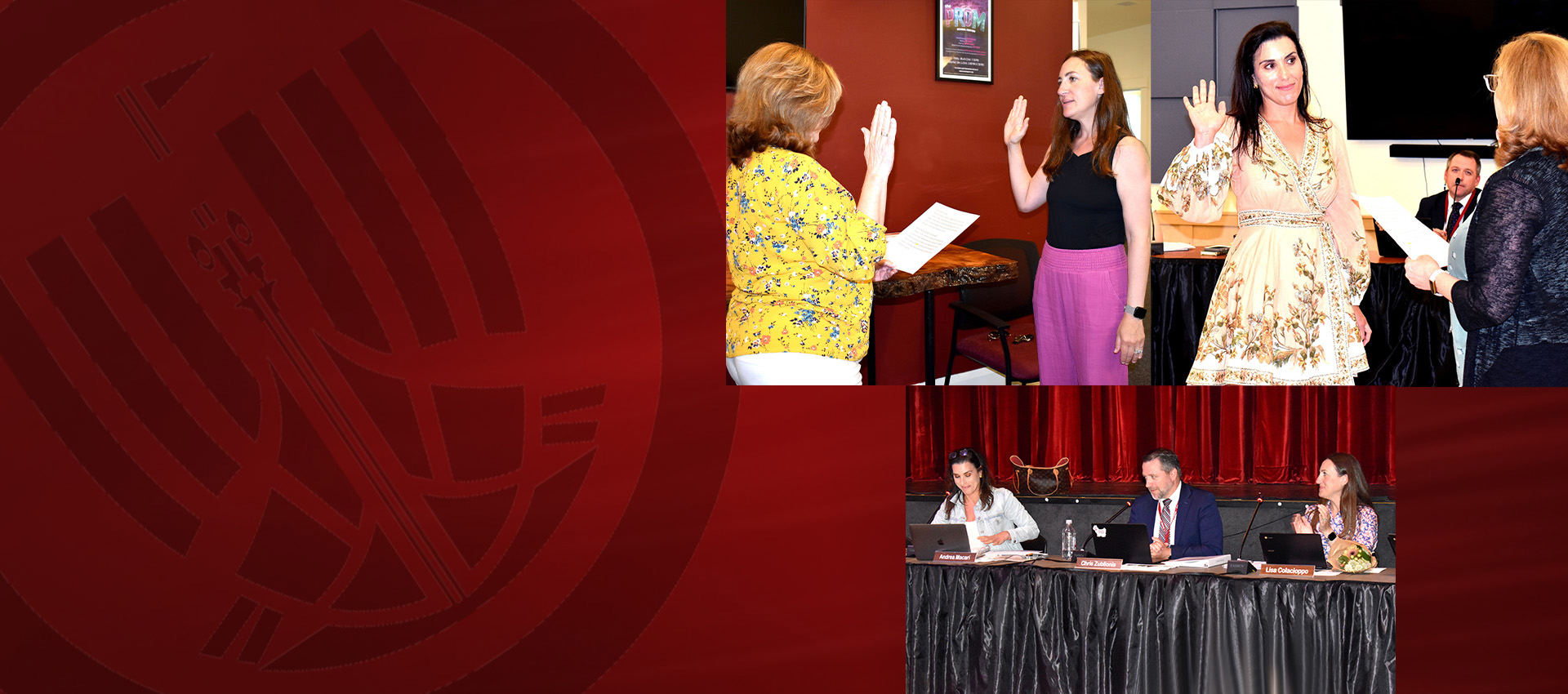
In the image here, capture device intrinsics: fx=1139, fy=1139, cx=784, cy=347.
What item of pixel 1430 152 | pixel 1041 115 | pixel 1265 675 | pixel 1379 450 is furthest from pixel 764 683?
pixel 1430 152

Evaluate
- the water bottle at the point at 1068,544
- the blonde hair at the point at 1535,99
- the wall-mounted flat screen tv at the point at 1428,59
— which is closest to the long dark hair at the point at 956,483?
the water bottle at the point at 1068,544

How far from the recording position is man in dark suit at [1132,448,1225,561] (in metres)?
2.86

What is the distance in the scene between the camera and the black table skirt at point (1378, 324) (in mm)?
5094

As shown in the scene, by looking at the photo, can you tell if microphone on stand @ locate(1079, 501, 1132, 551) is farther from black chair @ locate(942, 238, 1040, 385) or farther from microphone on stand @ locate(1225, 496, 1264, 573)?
black chair @ locate(942, 238, 1040, 385)

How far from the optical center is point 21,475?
267 centimetres

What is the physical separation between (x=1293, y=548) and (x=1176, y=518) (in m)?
0.28

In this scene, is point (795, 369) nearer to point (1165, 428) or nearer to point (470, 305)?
point (470, 305)

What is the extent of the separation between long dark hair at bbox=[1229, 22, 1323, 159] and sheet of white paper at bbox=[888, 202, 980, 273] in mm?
734

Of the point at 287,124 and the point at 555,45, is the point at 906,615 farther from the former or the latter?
the point at 287,124

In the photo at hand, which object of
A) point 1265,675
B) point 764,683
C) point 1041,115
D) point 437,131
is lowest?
point 1265,675

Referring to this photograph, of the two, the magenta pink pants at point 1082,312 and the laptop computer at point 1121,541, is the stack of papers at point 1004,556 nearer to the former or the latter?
the laptop computer at point 1121,541

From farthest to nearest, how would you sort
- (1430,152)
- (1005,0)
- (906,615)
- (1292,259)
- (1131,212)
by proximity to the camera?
(1430,152), (1005,0), (1131,212), (1292,259), (906,615)

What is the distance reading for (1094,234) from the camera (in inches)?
131

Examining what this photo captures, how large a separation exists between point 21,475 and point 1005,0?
161 inches
